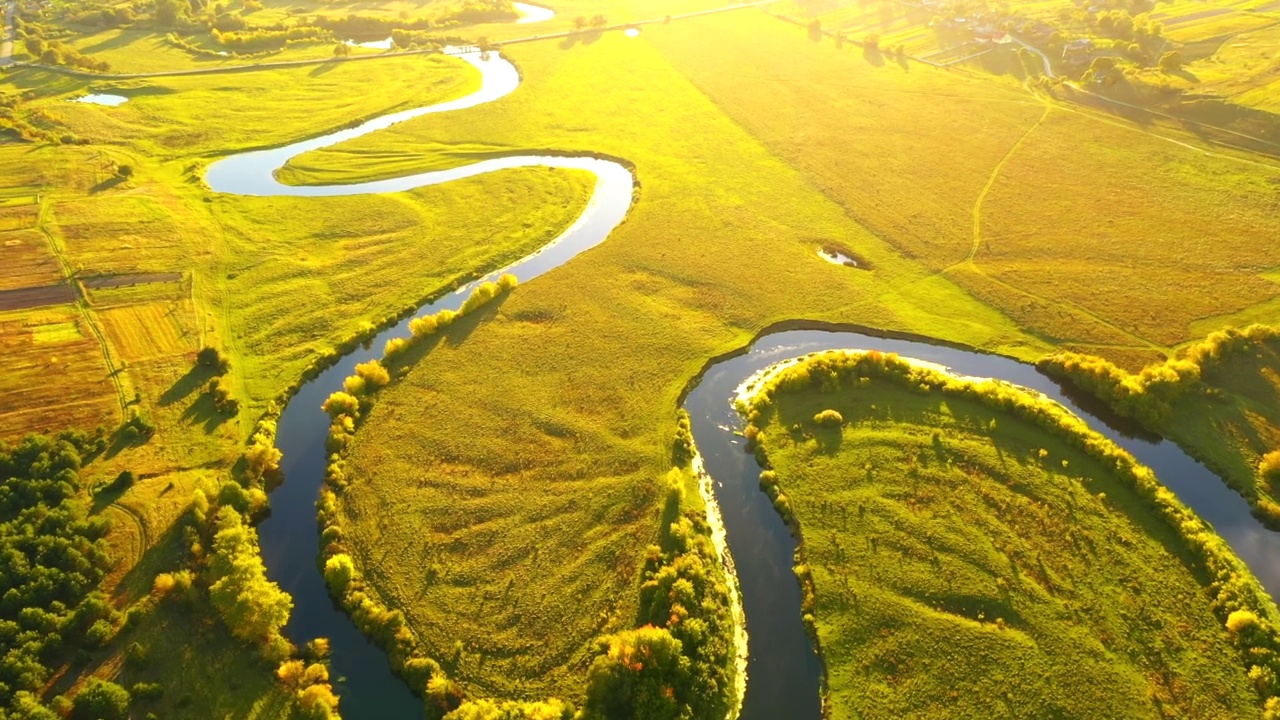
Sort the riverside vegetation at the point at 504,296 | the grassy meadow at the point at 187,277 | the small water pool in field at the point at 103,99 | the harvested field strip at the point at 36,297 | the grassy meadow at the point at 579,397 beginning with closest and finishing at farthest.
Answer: the riverside vegetation at the point at 504,296, the grassy meadow at the point at 579,397, the grassy meadow at the point at 187,277, the harvested field strip at the point at 36,297, the small water pool in field at the point at 103,99

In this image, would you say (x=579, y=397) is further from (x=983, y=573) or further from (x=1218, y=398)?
(x=1218, y=398)

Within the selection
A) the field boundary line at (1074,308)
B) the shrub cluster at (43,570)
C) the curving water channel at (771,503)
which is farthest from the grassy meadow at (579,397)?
the shrub cluster at (43,570)

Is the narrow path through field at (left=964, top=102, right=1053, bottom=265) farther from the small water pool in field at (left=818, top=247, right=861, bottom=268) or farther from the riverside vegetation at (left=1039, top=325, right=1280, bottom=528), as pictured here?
the riverside vegetation at (left=1039, top=325, right=1280, bottom=528)

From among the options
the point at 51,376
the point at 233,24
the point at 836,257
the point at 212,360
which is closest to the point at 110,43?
the point at 233,24

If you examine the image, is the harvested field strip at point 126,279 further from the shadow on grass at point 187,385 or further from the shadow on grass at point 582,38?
the shadow on grass at point 582,38

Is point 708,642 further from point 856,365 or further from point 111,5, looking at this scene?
point 111,5

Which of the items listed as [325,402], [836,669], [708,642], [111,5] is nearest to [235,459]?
[325,402]
